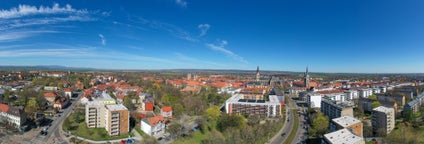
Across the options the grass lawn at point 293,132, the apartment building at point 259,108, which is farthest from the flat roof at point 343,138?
the apartment building at point 259,108

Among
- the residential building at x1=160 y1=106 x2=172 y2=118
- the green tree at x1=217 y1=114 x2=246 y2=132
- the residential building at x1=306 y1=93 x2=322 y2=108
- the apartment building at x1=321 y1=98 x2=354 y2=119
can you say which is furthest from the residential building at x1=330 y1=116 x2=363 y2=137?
the residential building at x1=306 y1=93 x2=322 y2=108

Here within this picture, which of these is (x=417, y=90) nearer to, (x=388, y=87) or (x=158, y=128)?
(x=388, y=87)

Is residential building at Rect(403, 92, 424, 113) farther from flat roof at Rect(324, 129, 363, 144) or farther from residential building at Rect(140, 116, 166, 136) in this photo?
residential building at Rect(140, 116, 166, 136)

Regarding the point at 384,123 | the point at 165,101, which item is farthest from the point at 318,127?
the point at 165,101

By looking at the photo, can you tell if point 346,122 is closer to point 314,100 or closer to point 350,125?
point 350,125

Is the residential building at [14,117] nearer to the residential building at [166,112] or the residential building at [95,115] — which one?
the residential building at [95,115]

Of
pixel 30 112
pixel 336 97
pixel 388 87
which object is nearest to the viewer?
pixel 30 112
